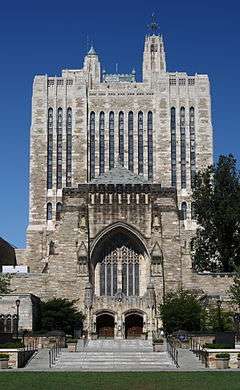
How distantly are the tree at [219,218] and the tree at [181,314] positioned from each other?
34.8 ft

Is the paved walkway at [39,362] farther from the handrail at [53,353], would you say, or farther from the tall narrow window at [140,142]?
the tall narrow window at [140,142]

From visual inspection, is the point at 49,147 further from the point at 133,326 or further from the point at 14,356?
the point at 14,356

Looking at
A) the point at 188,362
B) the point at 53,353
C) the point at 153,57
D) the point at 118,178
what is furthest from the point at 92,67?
the point at 188,362

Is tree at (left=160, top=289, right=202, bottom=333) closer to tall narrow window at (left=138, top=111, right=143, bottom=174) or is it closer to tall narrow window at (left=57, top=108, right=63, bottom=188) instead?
tall narrow window at (left=138, top=111, right=143, bottom=174)

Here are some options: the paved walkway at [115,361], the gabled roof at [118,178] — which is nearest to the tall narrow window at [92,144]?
the gabled roof at [118,178]

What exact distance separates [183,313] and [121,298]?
6.66m

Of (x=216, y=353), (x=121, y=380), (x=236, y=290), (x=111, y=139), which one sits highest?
(x=111, y=139)

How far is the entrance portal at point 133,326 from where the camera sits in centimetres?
5881

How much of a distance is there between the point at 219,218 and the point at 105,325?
45.6ft

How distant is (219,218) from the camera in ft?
212

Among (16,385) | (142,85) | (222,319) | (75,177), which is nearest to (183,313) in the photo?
(222,319)

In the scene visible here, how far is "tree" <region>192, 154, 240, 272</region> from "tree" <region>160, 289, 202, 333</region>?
34.8 ft

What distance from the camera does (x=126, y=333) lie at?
5884cm

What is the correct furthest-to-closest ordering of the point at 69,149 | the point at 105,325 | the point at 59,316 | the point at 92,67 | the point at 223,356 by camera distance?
the point at 92,67 → the point at 69,149 → the point at 105,325 → the point at 59,316 → the point at 223,356
